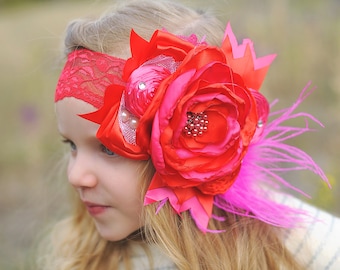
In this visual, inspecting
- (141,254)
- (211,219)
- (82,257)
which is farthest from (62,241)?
(211,219)

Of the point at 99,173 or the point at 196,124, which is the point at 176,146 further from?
the point at 99,173

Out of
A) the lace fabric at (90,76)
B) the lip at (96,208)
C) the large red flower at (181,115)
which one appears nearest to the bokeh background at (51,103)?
the lip at (96,208)

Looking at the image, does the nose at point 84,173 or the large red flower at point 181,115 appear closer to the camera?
the large red flower at point 181,115

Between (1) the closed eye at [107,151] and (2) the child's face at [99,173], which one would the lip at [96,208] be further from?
(1) the closed eye at [107,151]

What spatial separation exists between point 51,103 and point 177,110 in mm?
2752

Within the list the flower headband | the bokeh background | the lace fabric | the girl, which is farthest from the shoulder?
the bokeh background

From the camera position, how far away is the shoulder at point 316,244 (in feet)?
5.23

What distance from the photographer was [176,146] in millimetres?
1361

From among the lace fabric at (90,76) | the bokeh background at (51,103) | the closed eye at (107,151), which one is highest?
the lace fabric at (90,76)

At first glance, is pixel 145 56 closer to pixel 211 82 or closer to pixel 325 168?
pixel 211 82

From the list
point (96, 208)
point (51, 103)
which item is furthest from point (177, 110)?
point (51, 103)

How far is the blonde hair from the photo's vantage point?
1469 millimetres

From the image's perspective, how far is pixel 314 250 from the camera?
1.60 m

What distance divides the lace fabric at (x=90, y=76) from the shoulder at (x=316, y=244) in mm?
646
